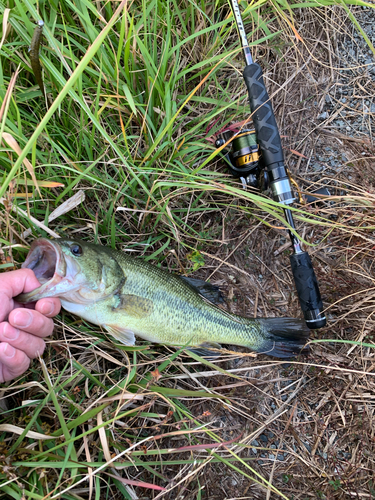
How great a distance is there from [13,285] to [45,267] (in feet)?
0.86

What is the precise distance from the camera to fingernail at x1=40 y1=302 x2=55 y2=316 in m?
2.21

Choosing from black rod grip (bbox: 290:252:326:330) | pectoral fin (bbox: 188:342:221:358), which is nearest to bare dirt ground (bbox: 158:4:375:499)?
pectoral fin (bbox: 188:342:221:358)

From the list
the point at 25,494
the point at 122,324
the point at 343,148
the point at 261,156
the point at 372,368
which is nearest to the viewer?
the point at 25,494

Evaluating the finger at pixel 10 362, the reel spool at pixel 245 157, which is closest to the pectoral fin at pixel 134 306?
the finger at pixel 10 362

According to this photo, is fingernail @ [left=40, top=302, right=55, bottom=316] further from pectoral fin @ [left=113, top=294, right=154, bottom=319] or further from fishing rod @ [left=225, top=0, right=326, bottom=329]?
fishing rod @ [left=225, top=0, right=326, bottom=329]

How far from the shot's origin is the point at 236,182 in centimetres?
309

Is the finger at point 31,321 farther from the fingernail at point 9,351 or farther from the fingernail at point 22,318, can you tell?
the fingernail at point 9,351

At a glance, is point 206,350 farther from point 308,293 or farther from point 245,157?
point 245,157

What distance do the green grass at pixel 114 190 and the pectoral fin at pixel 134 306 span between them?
281 mm

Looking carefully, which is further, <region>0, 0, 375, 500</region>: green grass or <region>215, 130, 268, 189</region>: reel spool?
<region>215, 130, 268, 189</region>: reel spool

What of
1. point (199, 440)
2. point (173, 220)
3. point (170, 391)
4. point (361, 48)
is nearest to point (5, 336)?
point (170, 391)

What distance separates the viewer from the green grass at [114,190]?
7.32 feet

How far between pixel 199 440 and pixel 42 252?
209cm

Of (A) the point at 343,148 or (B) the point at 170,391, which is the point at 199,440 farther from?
(A) the point at 343,148
